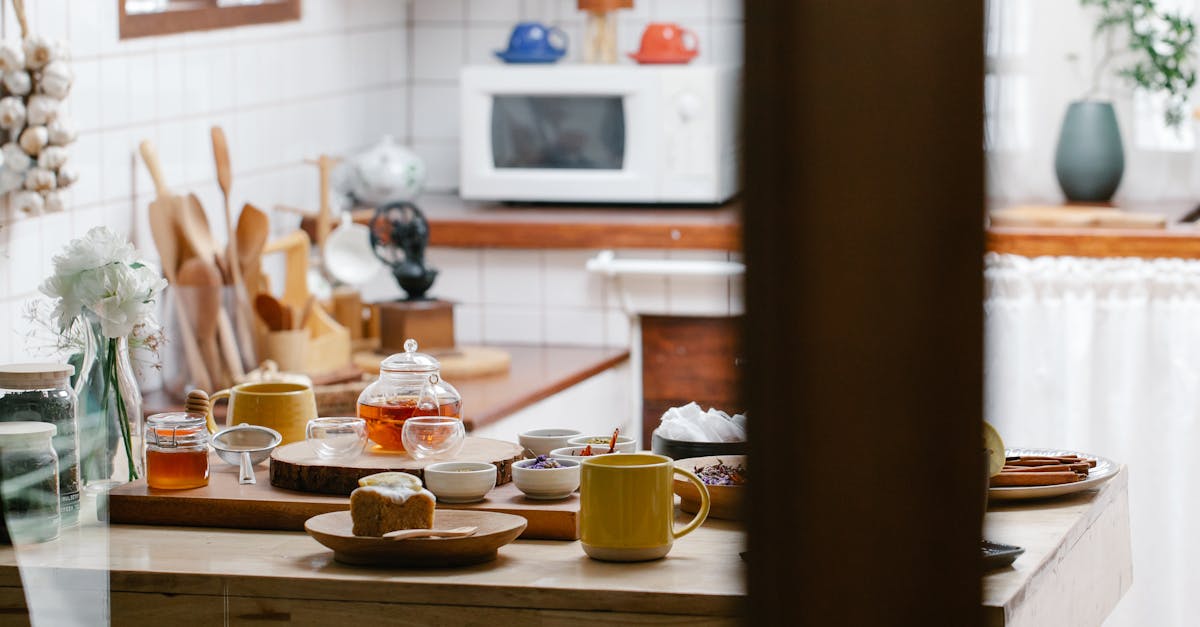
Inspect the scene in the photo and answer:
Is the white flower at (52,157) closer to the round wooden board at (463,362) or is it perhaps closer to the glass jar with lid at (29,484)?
the round wooden board at (463,362)

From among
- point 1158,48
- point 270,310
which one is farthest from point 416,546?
point 1158,48

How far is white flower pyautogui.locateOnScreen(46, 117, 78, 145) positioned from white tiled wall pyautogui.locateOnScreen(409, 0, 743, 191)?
1.70 metres

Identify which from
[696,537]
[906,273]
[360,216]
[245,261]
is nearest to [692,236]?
[360,216]

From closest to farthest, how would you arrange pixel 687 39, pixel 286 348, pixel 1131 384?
pixel 286 348, pixel 1131 384, pixel 687 39

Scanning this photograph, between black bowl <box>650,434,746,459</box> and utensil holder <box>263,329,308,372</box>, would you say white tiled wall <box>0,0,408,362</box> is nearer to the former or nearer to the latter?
utensil holder <box>263,329,308,372</box>

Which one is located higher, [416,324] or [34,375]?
[34,375]

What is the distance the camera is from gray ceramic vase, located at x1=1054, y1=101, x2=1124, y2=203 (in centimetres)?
360

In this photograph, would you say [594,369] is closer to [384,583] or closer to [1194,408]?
[1194,408]

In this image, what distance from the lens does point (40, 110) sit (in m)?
2.26

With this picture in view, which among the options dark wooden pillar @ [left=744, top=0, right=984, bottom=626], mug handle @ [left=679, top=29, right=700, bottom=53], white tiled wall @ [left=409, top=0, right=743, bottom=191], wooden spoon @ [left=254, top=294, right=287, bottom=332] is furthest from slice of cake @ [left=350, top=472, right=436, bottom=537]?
white tiled wall @ [left=409, top=0, right=743, bottom=191]

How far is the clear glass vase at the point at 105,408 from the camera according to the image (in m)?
1.64

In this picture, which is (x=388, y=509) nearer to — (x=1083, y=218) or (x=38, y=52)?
(x=38, y=52)

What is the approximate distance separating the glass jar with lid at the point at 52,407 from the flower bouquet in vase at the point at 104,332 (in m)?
0.07

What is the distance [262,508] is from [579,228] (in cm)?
183
